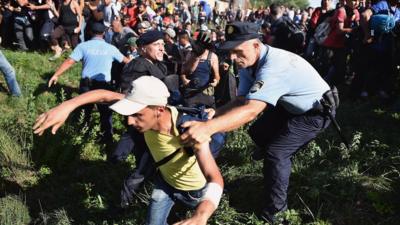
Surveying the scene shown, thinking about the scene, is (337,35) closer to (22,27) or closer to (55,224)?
(55,224)

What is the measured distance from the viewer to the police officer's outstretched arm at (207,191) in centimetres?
221

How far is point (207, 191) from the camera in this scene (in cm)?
236

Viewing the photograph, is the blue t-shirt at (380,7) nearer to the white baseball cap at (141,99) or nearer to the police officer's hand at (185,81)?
the police officer's hand at (185,81)

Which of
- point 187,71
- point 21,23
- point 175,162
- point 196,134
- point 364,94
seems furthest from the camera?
point 21,23

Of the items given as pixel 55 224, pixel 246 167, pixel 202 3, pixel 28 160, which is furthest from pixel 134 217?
pixel 202 3

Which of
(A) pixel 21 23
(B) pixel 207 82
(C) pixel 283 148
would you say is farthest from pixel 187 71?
(A) pixel 21 23

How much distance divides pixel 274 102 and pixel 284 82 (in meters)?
0.25

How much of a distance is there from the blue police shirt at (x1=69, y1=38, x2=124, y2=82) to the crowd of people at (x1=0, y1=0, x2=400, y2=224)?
14 millimetres

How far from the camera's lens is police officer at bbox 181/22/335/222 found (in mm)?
3064

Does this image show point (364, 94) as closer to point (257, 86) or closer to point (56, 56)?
point (257, 86)

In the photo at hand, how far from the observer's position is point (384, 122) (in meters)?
6.43

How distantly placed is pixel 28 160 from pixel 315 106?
3.64 m

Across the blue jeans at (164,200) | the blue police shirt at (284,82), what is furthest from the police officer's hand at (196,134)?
the blue jeans at (164,200)

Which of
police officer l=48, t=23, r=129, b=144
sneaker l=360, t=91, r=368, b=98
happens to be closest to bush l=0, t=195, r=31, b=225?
police officer l=48, t=23, r=129, b=144
